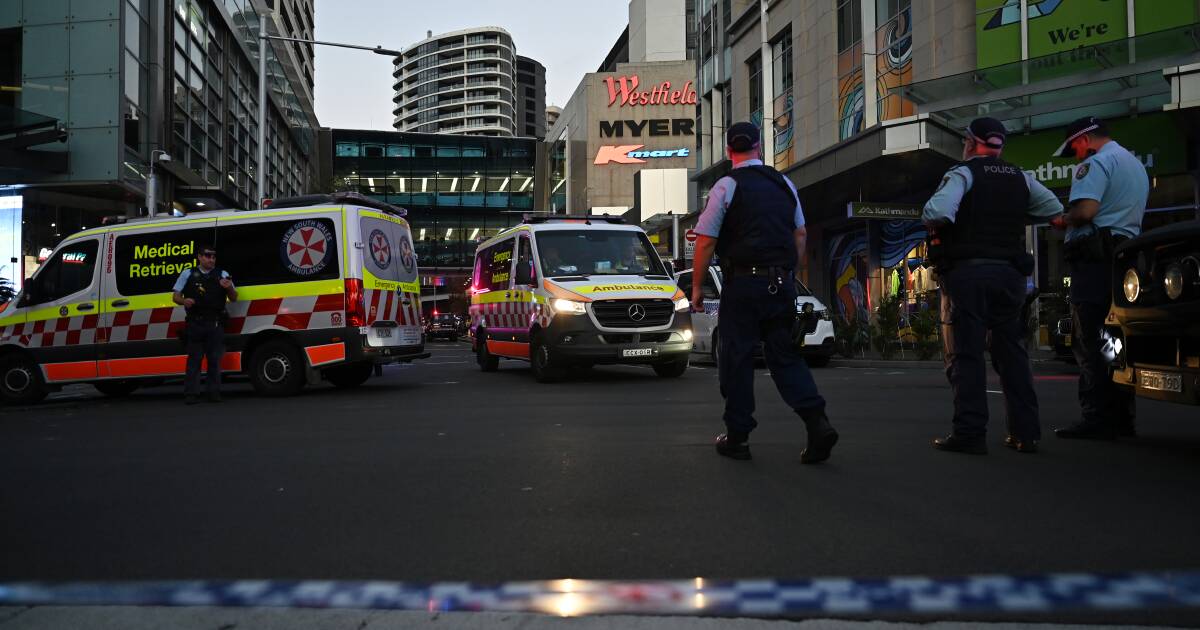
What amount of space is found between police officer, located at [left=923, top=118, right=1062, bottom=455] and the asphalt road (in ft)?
0.77

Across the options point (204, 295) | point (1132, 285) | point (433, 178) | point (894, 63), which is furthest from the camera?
point (433, 178)

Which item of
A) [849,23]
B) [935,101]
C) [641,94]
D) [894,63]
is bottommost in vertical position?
[935,101]

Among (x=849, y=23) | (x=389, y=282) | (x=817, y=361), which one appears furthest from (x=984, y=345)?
(x=849, y=23)

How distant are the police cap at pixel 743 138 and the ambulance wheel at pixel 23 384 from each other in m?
9.79

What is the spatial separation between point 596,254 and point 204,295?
4.87 m

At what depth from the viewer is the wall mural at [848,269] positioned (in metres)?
25.9

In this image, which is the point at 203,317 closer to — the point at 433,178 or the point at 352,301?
the point at 352,301

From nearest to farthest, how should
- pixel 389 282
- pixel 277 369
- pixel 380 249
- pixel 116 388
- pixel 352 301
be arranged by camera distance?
pixel 352 301 → pixel 277 369 → pixel 380 249 → pixel 389 282 → pixel 116 388

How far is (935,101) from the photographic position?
19.0 metres

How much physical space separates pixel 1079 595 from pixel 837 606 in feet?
2.34

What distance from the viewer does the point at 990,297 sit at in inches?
203

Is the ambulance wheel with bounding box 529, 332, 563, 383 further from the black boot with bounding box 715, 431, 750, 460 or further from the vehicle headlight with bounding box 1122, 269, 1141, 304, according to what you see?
the vehicle headlight with bounding box 1122, 269, 1141, 304

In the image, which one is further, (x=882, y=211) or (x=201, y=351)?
(x=882, y=211)

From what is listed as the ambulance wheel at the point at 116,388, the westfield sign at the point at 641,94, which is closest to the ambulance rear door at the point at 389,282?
the ambulance wheel at the point at 116,388
